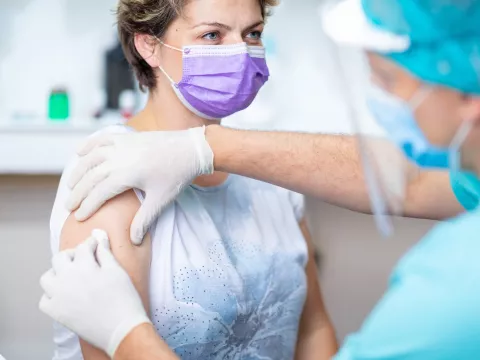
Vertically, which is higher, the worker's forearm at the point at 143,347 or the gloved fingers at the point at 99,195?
the gloved fingers at the point at 99,195

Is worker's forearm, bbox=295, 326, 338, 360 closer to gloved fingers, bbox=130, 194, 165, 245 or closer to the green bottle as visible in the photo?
gloved fingers, bbox=130, 194, 165, 245

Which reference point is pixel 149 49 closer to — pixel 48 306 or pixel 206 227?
pixel 206 227

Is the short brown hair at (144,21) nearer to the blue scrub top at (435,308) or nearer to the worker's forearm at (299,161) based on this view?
the worker's forearm at (299,161)

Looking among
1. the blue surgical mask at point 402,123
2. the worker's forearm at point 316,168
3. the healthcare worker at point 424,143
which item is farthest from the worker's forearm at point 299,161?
Answer: the blue surgical mask at point 402,123

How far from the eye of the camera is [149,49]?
1769 mm

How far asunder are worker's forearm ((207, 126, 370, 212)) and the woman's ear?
0.28m

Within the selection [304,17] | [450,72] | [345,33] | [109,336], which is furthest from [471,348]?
[304,17]

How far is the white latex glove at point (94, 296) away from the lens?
4.59ft

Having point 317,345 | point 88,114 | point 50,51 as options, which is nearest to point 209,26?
point 317,345

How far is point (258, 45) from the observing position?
5.78ft

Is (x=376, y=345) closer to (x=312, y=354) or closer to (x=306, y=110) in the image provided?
(x=312, y=354)

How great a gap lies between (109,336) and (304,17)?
2012mm

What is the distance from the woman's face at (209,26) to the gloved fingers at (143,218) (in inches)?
12.9

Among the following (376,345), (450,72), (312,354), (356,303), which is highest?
(450,72)
